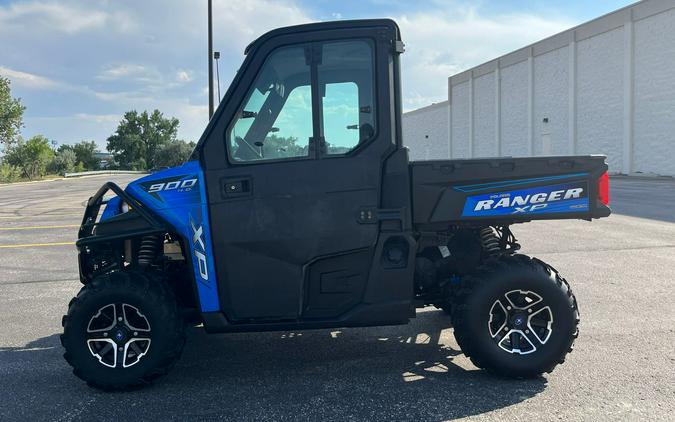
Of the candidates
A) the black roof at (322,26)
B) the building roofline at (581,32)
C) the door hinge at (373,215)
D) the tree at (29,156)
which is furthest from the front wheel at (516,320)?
the tree at (29,156)

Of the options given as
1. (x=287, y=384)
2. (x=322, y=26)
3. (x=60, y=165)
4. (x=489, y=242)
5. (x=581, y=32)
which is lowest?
(x=287, y=384)

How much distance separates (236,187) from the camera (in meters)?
3.69

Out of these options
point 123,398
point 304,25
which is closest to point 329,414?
point 123,398

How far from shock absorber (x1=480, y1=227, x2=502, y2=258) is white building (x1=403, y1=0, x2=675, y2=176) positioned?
55.8 feet

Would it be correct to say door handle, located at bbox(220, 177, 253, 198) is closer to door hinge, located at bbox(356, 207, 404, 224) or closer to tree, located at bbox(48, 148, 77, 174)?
door hinge, located at bbox(356, 207, 404, 224)

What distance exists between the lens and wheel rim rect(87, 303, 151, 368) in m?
3.74

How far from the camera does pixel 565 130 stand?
35.4 m

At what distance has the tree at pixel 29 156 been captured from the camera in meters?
52.7

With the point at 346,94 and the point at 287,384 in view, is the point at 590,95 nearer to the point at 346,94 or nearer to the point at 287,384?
the point at 346,94

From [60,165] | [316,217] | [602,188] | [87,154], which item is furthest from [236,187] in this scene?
[87,154]

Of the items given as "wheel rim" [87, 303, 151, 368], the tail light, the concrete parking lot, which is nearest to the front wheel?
the concrete parking lot

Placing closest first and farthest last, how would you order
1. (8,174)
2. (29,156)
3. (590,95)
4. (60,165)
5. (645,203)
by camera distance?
(645,203), (590,95), (8,174), (29,156), (60,165)

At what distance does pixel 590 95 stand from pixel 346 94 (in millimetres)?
33795

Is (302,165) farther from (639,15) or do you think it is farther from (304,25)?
(639,15)
